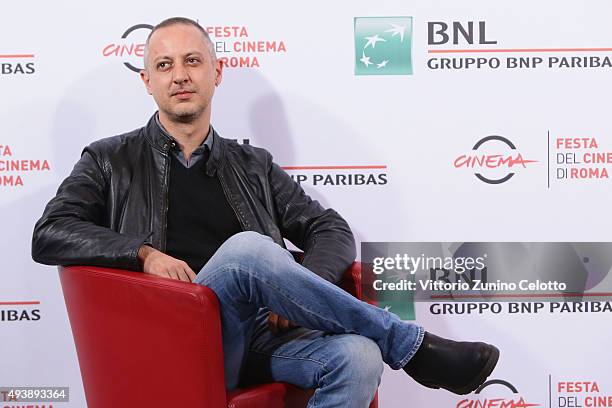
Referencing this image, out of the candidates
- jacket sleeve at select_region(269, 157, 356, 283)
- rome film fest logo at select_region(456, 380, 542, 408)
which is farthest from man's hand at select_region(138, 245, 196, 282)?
rome film fest logo at select_region(456, 380, 542, 408)

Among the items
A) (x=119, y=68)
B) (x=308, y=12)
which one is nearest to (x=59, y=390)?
(x=119, y=68)

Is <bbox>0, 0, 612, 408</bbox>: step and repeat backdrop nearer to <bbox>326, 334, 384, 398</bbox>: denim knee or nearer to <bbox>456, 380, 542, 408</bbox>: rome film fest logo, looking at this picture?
<bbox>456, 380, 542, 408</bbox>: rome film fest logo

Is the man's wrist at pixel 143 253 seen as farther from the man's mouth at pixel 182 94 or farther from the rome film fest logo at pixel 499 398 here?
the rome film fest logo at pixel 499 398

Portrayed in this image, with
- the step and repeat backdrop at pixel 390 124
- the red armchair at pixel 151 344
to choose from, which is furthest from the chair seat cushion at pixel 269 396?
the step and repeat backdrop at pixel 390 124

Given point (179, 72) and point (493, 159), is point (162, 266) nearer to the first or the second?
point (179, 72)

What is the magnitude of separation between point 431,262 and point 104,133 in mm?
1338

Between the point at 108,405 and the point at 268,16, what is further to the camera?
the point at 268,16

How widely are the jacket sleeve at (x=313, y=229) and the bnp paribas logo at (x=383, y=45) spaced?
65 centimetres

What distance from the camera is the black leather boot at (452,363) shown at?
2.03m

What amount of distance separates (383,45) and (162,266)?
4.53 feet

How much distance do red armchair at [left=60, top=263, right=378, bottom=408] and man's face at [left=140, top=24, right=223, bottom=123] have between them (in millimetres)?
651

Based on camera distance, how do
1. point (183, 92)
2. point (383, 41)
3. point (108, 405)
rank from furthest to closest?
point (383, 41), point (183, 92), point (108, 405)

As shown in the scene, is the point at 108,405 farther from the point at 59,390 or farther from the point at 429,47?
the point at 429,47

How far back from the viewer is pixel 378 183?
308cm
